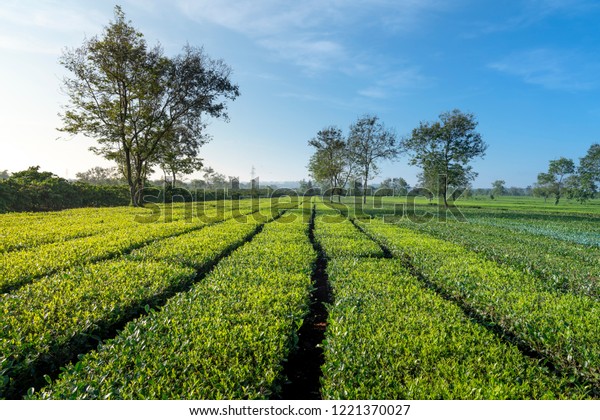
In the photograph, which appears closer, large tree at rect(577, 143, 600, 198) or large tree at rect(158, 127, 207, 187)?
large tree at rect(158, 127, 207, 187)

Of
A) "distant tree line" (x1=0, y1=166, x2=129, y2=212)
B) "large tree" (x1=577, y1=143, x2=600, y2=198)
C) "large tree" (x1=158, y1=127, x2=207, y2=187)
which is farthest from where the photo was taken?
"large tree" (x1=577, y1=143, x2=600, y2=198)

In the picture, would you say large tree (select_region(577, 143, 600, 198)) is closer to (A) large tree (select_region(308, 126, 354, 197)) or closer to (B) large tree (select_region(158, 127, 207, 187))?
(A) large tree (select_region(308, 126, 354, 197))

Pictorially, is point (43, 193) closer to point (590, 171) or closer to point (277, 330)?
point (277, 330)

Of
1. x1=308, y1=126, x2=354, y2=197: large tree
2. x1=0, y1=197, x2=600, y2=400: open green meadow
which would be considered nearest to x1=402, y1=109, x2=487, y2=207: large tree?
x1=308, y1=126, x2=354, y2=197: large tree

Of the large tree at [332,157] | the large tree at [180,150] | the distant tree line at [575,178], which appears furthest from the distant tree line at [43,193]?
the distant tree line at [575,178]

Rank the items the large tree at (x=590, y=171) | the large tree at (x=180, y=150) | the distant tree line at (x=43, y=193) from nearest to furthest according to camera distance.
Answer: the distant tree line at (x=43, y=193) → the large tree at (x=180, y=150) → the large tree at (x=590, y=171)

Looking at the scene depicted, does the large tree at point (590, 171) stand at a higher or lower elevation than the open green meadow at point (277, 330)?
higher

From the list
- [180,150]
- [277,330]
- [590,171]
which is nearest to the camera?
[277,330]

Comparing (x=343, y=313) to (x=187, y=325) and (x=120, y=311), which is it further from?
(x=120, y=311)

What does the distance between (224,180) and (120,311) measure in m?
117

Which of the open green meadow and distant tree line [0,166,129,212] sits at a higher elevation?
distant tree line [0,166,129,212]

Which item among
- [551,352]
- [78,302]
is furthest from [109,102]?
[551,352]

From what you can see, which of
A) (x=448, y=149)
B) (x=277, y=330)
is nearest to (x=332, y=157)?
(x=448, y=149)

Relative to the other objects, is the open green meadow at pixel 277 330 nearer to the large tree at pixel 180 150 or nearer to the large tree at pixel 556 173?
the large tree at pixel 180 150
